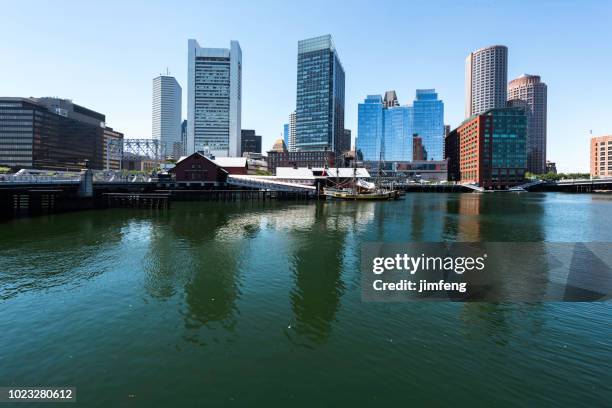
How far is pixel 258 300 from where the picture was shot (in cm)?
1984

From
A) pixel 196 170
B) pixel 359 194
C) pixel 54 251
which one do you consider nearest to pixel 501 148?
pixel 359 194

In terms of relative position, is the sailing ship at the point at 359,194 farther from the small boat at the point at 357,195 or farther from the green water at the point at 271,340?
the green water at the point at 271,340

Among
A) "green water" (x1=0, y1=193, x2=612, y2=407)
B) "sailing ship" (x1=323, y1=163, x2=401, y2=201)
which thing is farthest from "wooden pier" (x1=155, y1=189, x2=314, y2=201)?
"green water" (x1=0, y1=193, x2=612, y2=407)

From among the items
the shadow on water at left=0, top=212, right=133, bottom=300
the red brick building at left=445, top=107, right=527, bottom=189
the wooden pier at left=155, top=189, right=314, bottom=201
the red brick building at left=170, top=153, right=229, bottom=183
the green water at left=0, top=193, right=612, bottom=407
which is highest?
the red brick building at left=445, top=107, right=527, bottom=189

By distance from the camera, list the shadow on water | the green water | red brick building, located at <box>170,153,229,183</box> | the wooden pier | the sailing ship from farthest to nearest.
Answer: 1. the sailing ship
2. red brick building, located at <box>170,153,229,183</box>
3. the wooden pier
4. the shadow on water
5. the green water

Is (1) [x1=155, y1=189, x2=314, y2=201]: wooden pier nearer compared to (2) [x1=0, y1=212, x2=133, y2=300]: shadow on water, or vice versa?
(2) [x1=0, y1=212, x2=133, y2=300]: shadow on water

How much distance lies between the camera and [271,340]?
14.9 meters

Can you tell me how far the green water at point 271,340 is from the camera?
444 inches

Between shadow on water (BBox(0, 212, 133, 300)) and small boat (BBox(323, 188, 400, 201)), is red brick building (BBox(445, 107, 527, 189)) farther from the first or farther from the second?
shadow on water (BBox(0, 212, 133, 300))

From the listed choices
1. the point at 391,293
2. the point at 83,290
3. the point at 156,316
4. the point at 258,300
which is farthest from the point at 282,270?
the point at 83,290

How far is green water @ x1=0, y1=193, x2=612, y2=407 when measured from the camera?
1129cm

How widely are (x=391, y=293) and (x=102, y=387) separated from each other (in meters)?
16.0

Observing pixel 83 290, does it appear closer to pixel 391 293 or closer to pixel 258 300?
pixel 258 300

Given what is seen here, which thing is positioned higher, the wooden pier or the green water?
the wooden pier
